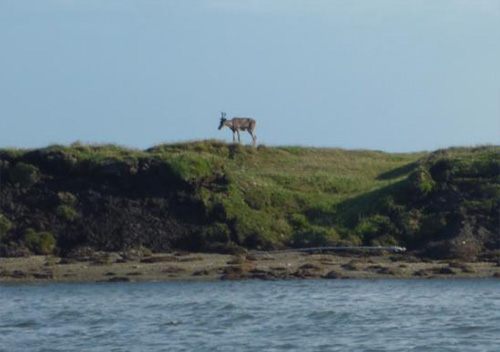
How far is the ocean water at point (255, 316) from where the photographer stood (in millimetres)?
28797

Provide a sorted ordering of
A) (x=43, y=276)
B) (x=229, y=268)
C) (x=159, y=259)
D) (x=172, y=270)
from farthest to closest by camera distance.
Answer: (x=159, y=259) → (x=229, y=268) → (x=172, y=270) → (x=43, y=276)

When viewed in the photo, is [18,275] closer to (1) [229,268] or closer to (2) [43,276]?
(2) [43,276]

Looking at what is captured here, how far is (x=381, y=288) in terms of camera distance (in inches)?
1454

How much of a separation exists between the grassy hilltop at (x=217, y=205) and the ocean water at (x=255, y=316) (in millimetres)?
5164

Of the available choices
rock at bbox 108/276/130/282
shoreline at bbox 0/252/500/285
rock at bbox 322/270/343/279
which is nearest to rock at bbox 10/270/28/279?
shoreline at bbox 0/252/500/285

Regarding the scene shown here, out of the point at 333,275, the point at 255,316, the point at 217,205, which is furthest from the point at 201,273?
the point at 255,316

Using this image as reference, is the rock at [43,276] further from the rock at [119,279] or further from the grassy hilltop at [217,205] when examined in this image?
the grassy hilltop at [217,205]

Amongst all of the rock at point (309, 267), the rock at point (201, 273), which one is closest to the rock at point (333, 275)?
the rock at point (309, 267)

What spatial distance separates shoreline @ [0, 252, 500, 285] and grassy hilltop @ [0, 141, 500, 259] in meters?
1.24

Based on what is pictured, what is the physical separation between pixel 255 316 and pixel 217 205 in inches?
512

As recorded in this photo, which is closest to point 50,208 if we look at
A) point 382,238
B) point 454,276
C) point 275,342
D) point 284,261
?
point 284,261

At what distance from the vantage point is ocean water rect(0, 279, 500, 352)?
28797 mm

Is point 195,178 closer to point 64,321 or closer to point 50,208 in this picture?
point 50,208

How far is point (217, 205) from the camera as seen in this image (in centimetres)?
4534
